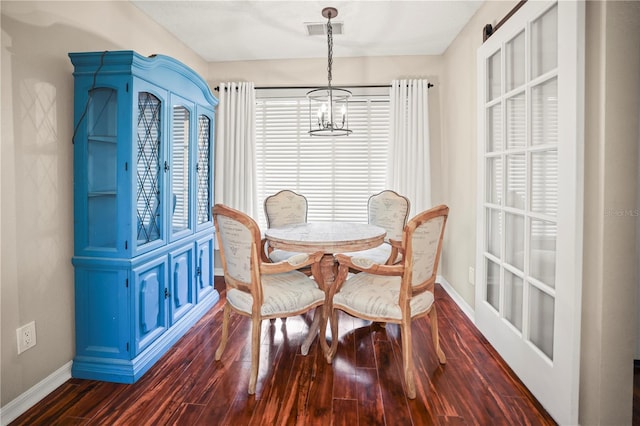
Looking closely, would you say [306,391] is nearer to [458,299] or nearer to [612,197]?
[612,197]

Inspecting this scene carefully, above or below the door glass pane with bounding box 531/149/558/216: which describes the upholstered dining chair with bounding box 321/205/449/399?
below

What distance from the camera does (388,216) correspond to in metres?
3.42

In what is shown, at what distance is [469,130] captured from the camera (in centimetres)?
309

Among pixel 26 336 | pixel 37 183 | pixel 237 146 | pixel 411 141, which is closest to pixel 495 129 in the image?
pixel 411 141

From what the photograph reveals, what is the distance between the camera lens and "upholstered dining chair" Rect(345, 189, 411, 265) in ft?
10.6

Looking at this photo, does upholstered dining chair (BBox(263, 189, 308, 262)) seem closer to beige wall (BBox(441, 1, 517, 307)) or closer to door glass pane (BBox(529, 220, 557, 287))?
beige wall (BBox(441, 1, 517, 307))

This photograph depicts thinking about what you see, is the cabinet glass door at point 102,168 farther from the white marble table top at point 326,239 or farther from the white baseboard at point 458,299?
the white baseboard at point 458,299

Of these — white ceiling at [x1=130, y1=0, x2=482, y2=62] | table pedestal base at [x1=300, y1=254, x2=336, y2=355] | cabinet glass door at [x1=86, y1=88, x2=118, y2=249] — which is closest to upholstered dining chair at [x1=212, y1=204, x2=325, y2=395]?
table pedestal base at [x1=300, y1=254, x2=336, y2=355]

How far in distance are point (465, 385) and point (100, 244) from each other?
2308 millimetres

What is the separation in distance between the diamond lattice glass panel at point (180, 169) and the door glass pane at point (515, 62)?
232 centimetres

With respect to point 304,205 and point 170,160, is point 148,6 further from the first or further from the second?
point 304,205

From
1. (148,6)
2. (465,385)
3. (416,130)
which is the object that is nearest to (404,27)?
(416,130)

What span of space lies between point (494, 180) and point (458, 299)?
1379 mm

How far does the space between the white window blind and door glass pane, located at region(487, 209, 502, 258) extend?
1609mm
